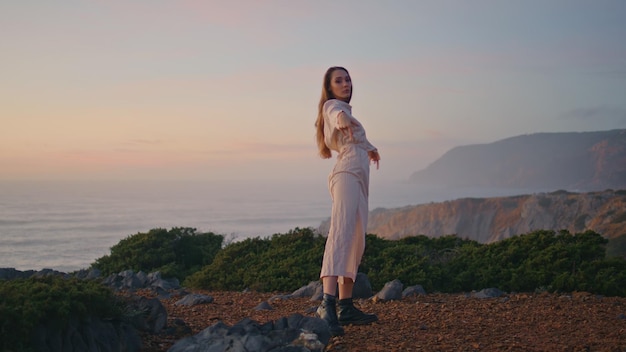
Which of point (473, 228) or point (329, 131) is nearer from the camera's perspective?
point (329, 131)

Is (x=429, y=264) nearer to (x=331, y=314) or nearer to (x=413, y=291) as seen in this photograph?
(x=413, y=291)

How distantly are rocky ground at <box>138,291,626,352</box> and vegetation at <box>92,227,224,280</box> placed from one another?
3.61 meters

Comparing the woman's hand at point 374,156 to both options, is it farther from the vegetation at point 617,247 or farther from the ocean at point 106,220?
the vegetation at point 617,247

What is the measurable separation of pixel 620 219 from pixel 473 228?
1434 cm

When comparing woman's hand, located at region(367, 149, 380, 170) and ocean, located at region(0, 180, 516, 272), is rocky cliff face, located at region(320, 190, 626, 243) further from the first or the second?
woman's hand, located at region(367, 149, 380, 170)

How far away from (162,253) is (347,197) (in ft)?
24.8

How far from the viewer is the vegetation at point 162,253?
11.7 meters

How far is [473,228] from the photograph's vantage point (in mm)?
41406

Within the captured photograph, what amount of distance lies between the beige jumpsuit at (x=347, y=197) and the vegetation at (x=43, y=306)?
191cm

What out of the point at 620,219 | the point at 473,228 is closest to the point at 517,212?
the point at 473,228

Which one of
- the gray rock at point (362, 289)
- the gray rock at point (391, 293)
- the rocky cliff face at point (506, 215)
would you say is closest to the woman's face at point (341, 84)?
the gray rock at point (391, 293)

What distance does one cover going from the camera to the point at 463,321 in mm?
5961

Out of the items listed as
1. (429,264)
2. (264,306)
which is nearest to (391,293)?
(264,306)

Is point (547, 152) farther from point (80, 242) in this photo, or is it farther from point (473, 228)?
point (80, 242)
